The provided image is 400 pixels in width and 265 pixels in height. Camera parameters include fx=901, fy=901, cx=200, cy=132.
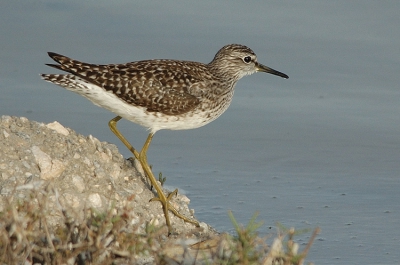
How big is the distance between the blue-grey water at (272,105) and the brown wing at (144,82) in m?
0.96

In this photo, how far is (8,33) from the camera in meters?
12.1

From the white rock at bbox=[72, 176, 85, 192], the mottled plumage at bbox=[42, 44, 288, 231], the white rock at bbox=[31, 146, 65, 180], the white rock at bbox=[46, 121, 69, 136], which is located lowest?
the white rock at bbox=[72, 176, 85, 192]

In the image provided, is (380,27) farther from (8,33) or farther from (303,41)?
(8,33)

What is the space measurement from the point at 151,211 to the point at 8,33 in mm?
5094

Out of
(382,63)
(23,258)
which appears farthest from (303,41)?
(23,258)

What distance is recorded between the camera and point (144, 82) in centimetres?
852

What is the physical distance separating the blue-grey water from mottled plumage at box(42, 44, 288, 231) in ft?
2.65

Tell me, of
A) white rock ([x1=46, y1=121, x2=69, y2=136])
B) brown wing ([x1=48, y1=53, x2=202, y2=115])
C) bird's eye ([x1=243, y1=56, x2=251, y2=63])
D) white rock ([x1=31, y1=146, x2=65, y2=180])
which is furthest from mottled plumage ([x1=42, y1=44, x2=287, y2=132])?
white rock ([x1=31, y1=146, x2=65, y2=180])

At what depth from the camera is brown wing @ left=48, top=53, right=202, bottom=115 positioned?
8445 mm

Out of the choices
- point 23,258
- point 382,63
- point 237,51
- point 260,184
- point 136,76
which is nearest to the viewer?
point 23,258

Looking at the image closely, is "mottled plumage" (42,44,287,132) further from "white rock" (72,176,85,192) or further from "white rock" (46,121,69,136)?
"white rock" (72,176,85,192)

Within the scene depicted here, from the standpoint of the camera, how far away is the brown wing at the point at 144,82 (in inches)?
332

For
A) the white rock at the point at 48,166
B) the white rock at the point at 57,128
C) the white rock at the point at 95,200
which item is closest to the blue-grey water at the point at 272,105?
the white rock at the point at 95,200

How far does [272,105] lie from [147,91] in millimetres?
2575
